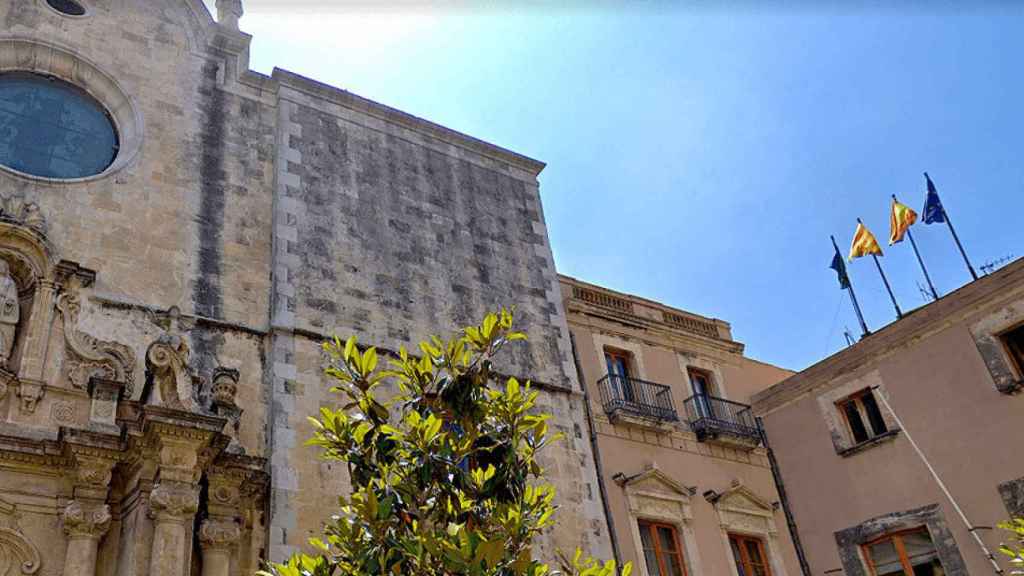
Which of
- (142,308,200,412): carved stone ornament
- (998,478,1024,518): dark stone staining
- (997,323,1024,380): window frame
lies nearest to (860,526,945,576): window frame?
(998,478,1024,518): dark stone staining

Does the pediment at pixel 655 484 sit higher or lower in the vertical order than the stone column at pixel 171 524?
higher

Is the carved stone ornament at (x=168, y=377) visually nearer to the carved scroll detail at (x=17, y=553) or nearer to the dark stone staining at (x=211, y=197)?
the dark stone staining at (x=211, y=197)

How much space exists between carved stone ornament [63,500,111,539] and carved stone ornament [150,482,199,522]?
1.83 ft

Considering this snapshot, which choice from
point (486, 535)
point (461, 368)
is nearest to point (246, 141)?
point (461, 368)

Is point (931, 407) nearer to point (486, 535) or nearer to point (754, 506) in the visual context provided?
point (754, 506)

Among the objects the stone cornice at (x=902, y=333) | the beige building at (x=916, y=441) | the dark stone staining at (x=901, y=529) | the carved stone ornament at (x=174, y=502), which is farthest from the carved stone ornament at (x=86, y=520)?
the stone cornice at (x=902, y=333)

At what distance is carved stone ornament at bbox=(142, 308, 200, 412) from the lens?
393 inches

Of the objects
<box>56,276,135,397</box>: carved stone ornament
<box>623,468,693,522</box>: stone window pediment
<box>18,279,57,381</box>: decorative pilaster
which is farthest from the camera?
<box>623,468,693,522</box>: stone window pediment

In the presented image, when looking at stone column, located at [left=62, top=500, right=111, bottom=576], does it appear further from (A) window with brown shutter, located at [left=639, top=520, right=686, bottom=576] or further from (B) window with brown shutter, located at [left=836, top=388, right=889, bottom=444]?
(B) window with brown shutter, located at [left=836, top=388, right=889, bottom=444]

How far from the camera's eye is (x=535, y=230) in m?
16.4

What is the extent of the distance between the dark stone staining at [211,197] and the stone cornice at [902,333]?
33.7 ft

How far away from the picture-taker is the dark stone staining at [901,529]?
1430cm

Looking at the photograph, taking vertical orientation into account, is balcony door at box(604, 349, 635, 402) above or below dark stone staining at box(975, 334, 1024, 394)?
above

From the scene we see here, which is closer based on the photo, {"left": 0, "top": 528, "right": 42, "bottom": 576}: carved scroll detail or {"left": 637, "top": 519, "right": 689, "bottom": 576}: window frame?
{"left": 0, "top": 528, "right": 42, "bottom": 576}: carved scroll detail
